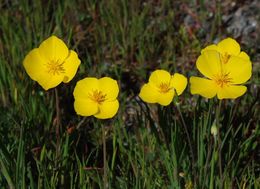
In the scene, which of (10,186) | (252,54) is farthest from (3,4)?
(10,186)

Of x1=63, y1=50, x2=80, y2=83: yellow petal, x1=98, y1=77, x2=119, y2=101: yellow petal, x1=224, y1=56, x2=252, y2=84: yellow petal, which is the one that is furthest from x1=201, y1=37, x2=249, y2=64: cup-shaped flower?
x1=63, y1=50, x2=80, y2=83: yellow petal

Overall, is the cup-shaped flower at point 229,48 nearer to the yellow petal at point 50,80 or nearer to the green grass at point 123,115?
the green grass at point 123,115

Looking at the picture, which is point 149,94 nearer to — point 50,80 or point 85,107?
point 85,107

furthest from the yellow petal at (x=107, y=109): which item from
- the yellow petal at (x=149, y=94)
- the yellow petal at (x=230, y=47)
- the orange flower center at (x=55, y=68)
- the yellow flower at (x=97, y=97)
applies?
the yellow petal at (x=230, y=47)

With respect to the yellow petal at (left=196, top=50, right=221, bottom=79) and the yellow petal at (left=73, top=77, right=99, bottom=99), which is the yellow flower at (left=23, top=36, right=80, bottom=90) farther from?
the yellow petal at (left=196, top=50, right=221, bottom=79)

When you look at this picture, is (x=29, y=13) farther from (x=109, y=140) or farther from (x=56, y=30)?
(x=109, y=140)

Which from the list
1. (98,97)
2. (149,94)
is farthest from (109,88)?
(149,94)
